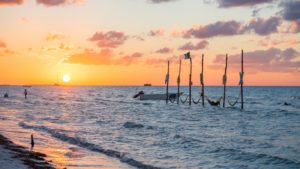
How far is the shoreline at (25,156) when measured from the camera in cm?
1708

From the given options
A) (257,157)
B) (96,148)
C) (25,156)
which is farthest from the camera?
(96,148)

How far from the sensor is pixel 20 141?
2534 cm

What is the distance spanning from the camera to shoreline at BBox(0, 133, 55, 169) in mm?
17078

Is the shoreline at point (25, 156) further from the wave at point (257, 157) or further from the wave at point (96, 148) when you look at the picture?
the wave at point (257, 157)

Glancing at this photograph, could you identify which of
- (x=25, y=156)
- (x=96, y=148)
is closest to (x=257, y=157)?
(x=96, y=148)

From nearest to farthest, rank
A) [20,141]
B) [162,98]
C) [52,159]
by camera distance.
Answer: [52,159]
[20,141]
[162,98]

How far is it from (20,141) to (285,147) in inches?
649

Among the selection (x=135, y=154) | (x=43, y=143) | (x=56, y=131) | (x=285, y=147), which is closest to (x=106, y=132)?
(x=56, y=131)

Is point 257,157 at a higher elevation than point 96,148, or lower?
lower

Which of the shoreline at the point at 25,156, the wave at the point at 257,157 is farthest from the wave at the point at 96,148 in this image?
the wave at the point at 257,157

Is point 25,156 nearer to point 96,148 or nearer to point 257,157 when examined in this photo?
point 96,148

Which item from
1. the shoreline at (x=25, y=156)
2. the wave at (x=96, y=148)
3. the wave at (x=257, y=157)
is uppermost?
the shoreline at (x=25, y=156)

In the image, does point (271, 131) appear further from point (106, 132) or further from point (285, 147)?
point (106, 132)

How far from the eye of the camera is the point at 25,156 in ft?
62.4
